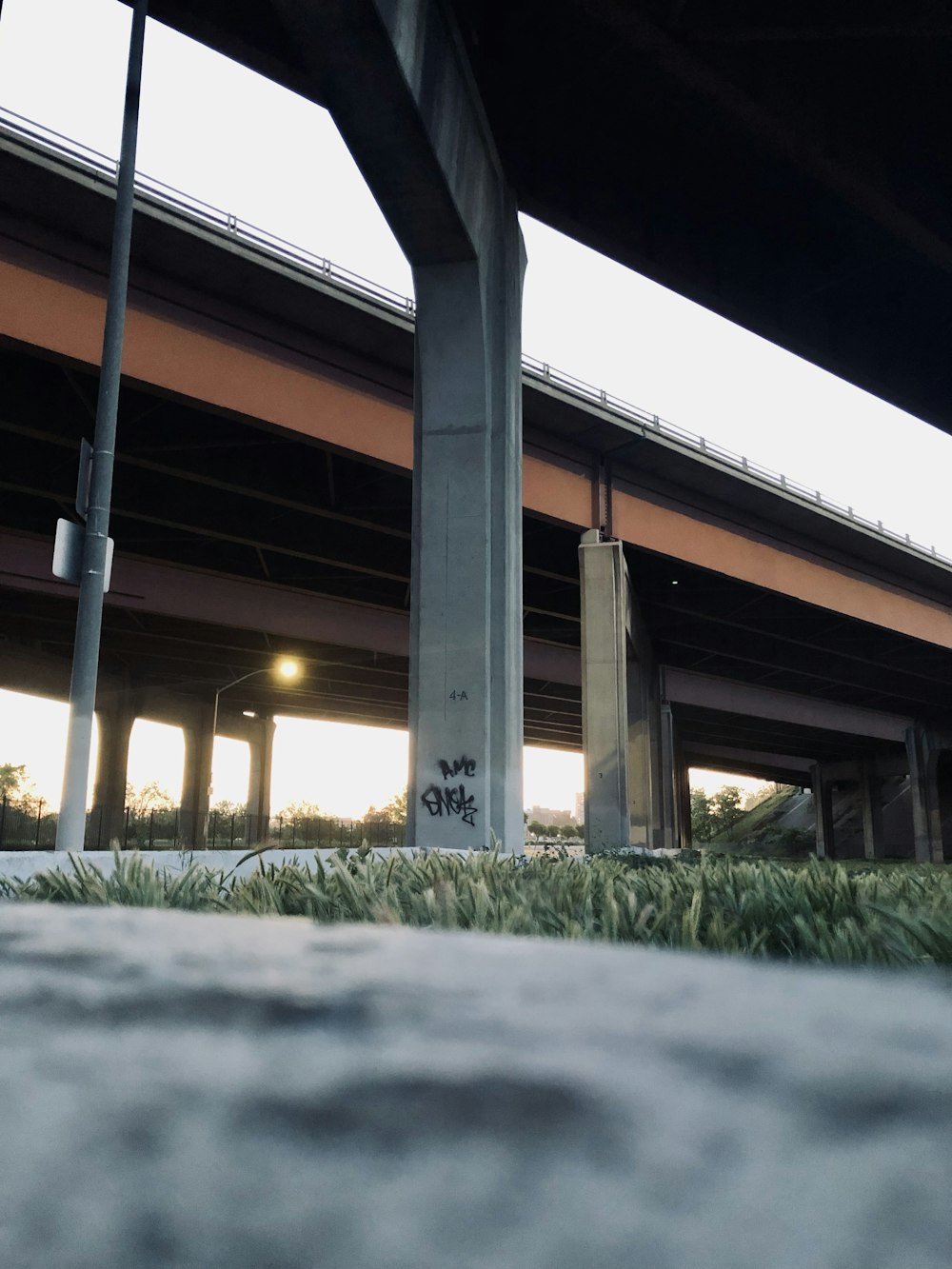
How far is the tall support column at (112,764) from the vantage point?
50562 millimetres

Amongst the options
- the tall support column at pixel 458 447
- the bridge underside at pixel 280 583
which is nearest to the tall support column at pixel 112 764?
the bridge underside at pixel 280 583

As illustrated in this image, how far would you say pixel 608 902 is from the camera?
11.2ft

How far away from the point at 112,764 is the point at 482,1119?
53608mm

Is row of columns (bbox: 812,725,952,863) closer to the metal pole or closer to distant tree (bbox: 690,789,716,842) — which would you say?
distant tree (bbox: 690,789,716,842)

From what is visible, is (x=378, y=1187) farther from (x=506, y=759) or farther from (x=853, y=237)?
(x=853, y=237)

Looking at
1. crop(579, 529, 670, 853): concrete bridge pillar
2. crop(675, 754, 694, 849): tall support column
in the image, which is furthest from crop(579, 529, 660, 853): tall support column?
crop(675, 754, 694, 849): tall support column

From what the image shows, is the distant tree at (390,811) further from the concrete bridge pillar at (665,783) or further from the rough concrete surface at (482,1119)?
the rough concrete surface at (482,1119)

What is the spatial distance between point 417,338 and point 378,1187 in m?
14.7

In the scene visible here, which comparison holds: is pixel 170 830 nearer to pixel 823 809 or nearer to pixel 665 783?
pixel 665 783

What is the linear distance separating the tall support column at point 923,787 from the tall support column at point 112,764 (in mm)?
51473

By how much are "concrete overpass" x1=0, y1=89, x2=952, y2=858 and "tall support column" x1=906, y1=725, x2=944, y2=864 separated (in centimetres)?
1318

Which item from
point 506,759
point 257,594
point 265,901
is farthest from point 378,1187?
point 257,594

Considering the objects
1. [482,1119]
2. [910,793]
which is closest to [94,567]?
[482,1119]

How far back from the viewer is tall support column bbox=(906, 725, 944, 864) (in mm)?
66812
